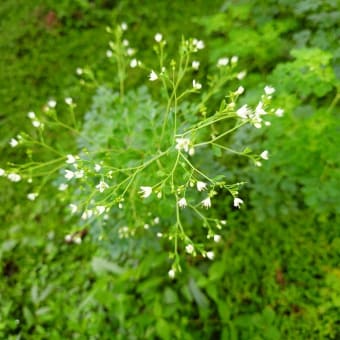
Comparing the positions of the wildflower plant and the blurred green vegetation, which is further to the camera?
the blurred green vegetation

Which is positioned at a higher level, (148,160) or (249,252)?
(148,160)

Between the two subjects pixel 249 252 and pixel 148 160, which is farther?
pixel 249 252

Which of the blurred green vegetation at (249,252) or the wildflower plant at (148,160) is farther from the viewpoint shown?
the blurred green vegetation at (249,252)

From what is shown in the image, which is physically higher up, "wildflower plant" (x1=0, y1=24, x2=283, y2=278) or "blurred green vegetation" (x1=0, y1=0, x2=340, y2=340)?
"wildflower plant" (x1=0, y1=24, x2=283, y2=278)

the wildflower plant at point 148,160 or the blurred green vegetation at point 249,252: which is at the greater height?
the wildflower plant at point 148,160

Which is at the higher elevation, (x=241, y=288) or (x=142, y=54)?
(x=142, y=54)

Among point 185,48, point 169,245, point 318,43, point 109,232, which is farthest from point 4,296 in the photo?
point 318,43

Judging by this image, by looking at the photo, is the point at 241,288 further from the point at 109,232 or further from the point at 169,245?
the point at 109,232

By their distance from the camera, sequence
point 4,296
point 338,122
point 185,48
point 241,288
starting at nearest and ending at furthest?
point 185,48 < point 338,122 < point 241,288 < point 4,296
